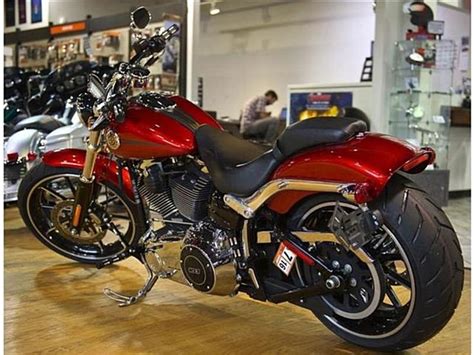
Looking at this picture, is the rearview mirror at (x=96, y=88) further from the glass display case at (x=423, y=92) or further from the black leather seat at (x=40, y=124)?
the glass display case at (x=423, y=92)

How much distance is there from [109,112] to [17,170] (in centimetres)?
168

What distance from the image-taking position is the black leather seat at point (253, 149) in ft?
5.88

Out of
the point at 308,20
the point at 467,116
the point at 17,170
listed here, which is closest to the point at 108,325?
the point at 17,170

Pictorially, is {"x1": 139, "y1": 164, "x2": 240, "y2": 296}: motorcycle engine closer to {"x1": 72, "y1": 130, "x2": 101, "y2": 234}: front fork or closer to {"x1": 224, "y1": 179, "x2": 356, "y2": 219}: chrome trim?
{"x1": 224, "y1": 179, "x2": 356, "y2": 219}: chrome trim

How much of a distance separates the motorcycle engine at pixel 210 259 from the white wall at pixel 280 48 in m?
8.76

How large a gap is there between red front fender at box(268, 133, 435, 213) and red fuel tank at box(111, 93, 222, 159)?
442mm

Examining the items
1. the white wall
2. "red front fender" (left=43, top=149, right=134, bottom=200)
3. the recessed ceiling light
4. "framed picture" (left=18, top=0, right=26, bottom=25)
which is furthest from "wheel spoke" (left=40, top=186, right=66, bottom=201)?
the recessed ceiling light

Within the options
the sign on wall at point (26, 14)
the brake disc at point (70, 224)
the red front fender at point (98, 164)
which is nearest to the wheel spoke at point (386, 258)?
the red front fender at point (98, 164)

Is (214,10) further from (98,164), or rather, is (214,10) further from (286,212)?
(286,212)

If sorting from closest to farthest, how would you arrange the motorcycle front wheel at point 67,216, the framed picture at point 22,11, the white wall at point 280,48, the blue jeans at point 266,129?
1. the motorcycle front wheel at point 67,216
2. the blue jeans at point 266,129
3. the framed picture at point 22,11
4. the white wall at point 280,48

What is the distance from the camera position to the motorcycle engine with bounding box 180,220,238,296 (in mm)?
2043

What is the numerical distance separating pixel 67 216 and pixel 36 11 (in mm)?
5630

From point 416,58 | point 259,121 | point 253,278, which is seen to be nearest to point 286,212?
point 253,278

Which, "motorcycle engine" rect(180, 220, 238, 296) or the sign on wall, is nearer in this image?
"motorcycle engine" rect(180, 220, 238, 296)
